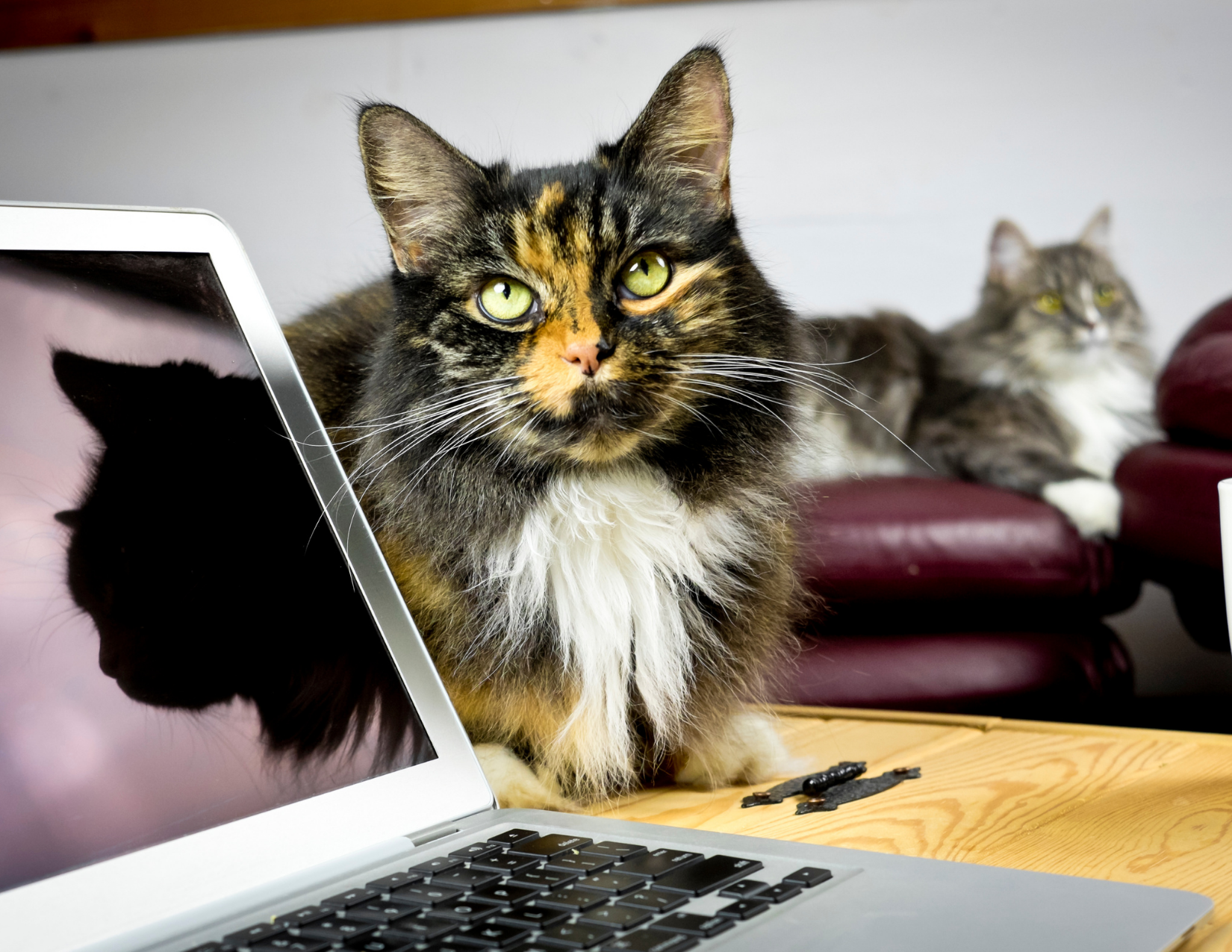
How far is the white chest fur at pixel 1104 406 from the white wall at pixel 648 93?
1.23ft

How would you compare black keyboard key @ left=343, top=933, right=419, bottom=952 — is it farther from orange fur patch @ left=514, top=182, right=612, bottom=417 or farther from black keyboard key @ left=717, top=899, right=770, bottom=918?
orange fur patch @ left=514, top=182, right=612, bottom=417

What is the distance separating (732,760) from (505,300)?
1.33 ft

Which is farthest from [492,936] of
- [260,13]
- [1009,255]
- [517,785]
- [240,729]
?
[260,13]

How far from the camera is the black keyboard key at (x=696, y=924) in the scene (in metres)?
0.45

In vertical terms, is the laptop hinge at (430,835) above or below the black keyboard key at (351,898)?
below

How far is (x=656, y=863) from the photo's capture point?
0.53 meters

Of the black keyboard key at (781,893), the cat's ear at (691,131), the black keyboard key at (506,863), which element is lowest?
the black keyboard key at (781,893)

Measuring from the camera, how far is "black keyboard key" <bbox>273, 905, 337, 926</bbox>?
498 millimetres

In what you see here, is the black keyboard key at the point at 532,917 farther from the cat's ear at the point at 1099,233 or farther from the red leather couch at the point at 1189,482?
the cat's ear at the point at 1099,233

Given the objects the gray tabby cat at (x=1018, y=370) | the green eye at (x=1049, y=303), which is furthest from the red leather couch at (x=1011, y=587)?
the green eye at (x=1049, y=303)

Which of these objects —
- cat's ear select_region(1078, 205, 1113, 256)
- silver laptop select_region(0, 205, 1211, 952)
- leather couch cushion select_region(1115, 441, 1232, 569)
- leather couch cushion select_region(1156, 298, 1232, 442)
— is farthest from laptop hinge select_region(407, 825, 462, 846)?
cat's ear select_region(1078, 205, 1113, 256)

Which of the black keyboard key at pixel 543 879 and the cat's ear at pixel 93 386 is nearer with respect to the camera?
the black keyboard key at pixel 543 879

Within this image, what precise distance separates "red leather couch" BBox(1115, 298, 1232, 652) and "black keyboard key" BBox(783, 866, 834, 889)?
1.54 metres

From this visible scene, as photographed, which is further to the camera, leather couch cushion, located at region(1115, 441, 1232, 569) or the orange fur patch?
leather couch cushion, located at region(1115, 441, 1232, 569)
